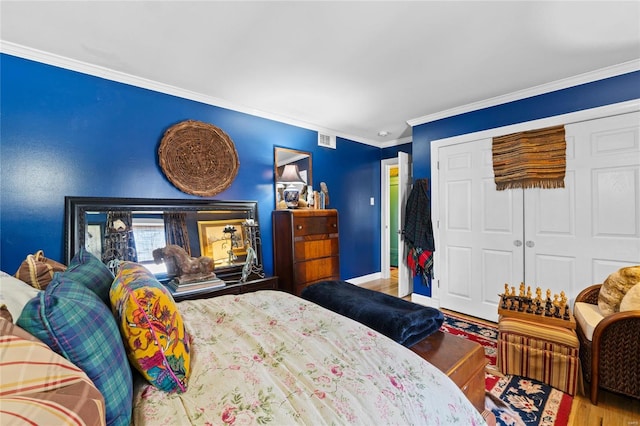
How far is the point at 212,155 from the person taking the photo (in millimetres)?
2906

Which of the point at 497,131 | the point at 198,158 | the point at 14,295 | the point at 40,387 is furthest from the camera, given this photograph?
the point at 497,131

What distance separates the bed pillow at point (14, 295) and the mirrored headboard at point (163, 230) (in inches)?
59.1

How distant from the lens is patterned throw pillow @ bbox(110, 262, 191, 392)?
0.83m

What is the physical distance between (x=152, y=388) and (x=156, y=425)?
0.54ft

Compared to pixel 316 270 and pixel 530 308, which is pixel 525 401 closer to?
pixel 530 308

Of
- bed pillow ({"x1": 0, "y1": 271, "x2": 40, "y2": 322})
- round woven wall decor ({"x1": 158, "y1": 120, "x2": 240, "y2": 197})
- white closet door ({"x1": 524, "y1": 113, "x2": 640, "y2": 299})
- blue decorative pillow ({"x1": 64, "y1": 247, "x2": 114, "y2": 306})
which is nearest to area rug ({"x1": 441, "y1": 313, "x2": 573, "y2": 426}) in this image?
white closet door ({"x1": 524, "y1": 113, "x2": 640, "y2": 299})

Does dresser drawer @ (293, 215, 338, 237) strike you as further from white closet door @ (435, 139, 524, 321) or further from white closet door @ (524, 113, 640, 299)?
white closet door @ (524, 113, 640, 299)

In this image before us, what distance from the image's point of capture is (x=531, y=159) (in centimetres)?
279

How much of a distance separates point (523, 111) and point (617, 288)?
188 centimetres

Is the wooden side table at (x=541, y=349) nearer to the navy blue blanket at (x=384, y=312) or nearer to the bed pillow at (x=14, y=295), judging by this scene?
the navy blue blanket at (x=384, y=312)

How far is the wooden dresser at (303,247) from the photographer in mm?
3166

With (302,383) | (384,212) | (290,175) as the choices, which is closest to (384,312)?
(302,383)

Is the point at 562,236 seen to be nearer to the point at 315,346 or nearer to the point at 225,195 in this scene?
the point at 315,346

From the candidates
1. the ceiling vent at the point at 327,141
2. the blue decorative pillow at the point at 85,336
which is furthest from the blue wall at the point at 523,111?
the blue decorative pillow at the point at 85,336
